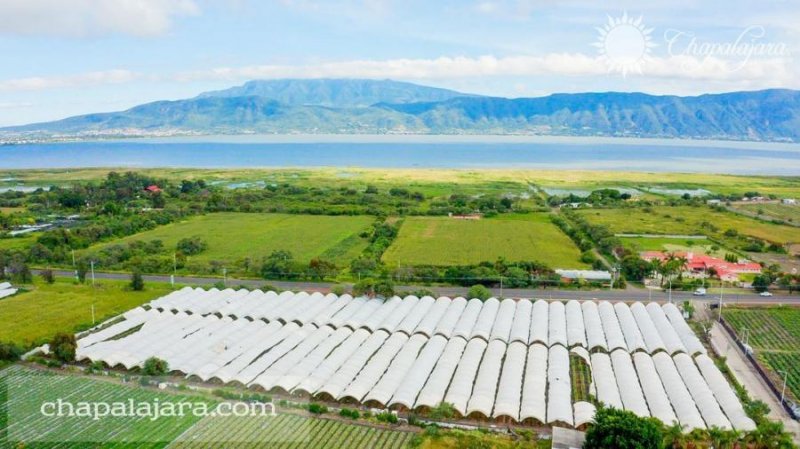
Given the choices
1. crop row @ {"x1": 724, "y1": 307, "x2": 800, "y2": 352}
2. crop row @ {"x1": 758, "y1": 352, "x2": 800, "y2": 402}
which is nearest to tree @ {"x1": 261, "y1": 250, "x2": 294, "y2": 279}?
crop row @ {"x1": 724, "y1": 307, "x2": 800, "y2": 352}

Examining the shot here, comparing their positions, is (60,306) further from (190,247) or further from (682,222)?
(682,222)

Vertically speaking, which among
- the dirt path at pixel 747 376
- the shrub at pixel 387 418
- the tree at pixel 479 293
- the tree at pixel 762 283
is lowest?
the dirt path at pixel 747 376

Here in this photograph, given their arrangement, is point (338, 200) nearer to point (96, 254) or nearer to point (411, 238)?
point (411, 238)

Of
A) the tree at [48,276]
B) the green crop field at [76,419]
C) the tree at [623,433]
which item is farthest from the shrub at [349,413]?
the tree at [48,276]

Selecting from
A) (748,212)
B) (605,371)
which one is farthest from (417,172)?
(605,371)

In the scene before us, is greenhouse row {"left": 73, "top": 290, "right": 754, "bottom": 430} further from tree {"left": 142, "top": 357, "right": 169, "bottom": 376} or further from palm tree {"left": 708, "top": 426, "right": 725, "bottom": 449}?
palm tree {"left": 708, "top": 426, "right": 725, "bottom": 449}

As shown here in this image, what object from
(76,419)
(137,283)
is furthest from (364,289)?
(76,419)

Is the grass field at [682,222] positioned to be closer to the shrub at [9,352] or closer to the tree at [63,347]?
the tree at [63,347]
